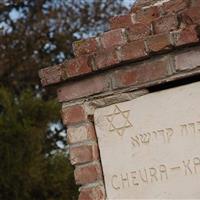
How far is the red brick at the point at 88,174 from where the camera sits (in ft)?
9.28

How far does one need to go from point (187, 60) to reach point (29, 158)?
4.33m

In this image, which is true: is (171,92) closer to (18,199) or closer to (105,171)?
(105,171)

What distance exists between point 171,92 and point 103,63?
12.1 inches

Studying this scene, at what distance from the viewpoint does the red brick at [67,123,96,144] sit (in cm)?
287

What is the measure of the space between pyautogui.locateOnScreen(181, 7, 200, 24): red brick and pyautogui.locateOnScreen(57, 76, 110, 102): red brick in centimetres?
40

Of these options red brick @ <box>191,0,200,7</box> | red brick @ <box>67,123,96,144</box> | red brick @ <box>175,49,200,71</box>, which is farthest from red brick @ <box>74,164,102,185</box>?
red brick @ <box>191,0,200,7</box>

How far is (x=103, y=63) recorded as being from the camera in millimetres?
2812

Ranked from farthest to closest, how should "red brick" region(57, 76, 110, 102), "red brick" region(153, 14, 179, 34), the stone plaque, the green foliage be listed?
the green foliage, "red brick" region(57, 76, 110, 102), "red brick" region(153, 14, 179, 34), the stone plaque

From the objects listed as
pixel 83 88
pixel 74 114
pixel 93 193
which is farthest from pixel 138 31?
pixel 93 193

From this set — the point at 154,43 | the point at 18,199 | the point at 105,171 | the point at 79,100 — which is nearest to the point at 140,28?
the point at 154,43

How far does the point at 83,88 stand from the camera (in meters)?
2.90

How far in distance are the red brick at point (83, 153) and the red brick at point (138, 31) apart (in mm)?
475

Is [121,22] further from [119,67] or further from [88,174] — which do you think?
[88,174]

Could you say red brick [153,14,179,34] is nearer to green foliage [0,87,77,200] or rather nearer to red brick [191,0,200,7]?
red brick [191,0,200,7]
